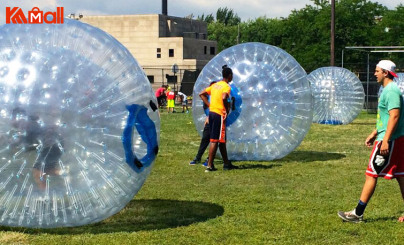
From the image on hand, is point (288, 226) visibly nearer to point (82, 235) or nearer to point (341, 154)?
point (82, 235)

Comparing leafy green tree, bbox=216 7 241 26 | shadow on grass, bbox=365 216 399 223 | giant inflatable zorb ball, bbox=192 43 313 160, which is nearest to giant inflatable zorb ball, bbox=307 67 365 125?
giant inflatable zorb ball, bbox=192 43 313 160

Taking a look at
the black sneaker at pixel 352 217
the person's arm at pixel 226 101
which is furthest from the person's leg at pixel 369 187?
the person's arm at pixel 226 101

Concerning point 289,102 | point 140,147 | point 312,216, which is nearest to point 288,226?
point 312,216

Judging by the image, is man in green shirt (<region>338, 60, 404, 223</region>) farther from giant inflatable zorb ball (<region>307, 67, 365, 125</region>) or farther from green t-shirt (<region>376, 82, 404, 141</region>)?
giant inflatable zorb ball (<region>307, 67, 365, 125</region>)

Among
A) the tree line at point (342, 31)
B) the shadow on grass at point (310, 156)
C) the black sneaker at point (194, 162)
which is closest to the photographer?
the black sneaker at point (194, 162)

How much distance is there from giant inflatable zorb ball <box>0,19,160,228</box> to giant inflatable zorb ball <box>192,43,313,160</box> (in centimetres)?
516

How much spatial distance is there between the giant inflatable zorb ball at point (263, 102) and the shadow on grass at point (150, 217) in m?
3.54

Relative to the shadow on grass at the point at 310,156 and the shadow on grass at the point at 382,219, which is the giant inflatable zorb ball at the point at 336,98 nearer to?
the shadow on grass at the point at 310,156

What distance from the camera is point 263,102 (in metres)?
11.9

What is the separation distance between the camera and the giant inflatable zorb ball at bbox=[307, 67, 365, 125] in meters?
22.9

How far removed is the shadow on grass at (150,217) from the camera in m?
7.00

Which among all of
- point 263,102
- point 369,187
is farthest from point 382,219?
point 263,102

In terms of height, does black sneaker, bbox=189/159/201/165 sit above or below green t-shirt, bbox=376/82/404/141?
below

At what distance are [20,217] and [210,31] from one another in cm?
12042
